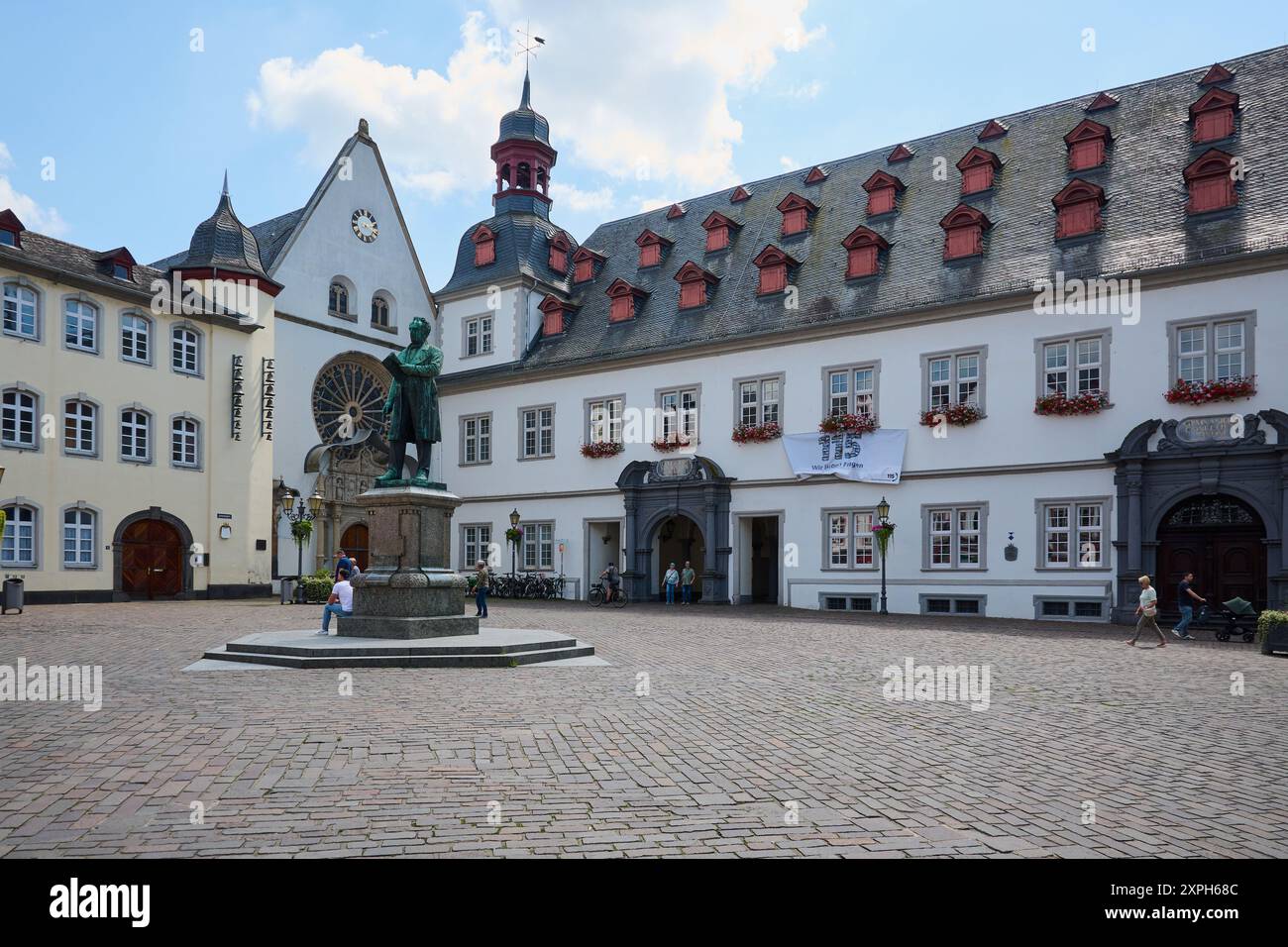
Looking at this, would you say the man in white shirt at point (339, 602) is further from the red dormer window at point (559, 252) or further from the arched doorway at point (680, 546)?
the red dormer window at point (559, 252)

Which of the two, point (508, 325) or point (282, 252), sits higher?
point (282, 252)

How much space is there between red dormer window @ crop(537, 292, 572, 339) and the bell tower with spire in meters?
5.69

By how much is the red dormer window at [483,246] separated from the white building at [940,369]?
0.66 feet

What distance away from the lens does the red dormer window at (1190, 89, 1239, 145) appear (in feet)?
88.7

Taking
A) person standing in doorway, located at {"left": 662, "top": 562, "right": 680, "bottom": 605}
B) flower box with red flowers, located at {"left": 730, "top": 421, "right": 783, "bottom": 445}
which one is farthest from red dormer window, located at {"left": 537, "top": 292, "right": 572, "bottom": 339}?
person standing in doorway, located at {"left": 662, "top": 562, "right": 680, "bottom": 605}

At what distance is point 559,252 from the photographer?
138ft

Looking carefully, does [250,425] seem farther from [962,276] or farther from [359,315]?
[962,276]

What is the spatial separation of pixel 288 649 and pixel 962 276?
72.0 feet

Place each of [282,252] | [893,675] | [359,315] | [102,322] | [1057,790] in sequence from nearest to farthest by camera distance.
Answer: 1. [1057,790]
2. [893,675]
3. [102,322]
4. [282,252]
5. [359,315]

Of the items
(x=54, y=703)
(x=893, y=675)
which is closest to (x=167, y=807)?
(x=54, y=703)

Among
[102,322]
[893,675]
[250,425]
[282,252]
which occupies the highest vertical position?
[282,252]

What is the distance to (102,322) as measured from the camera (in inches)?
1233

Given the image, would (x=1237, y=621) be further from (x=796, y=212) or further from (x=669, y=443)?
(x=796, y=212)

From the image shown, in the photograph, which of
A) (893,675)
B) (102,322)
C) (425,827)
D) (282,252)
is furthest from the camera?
(282,252)
